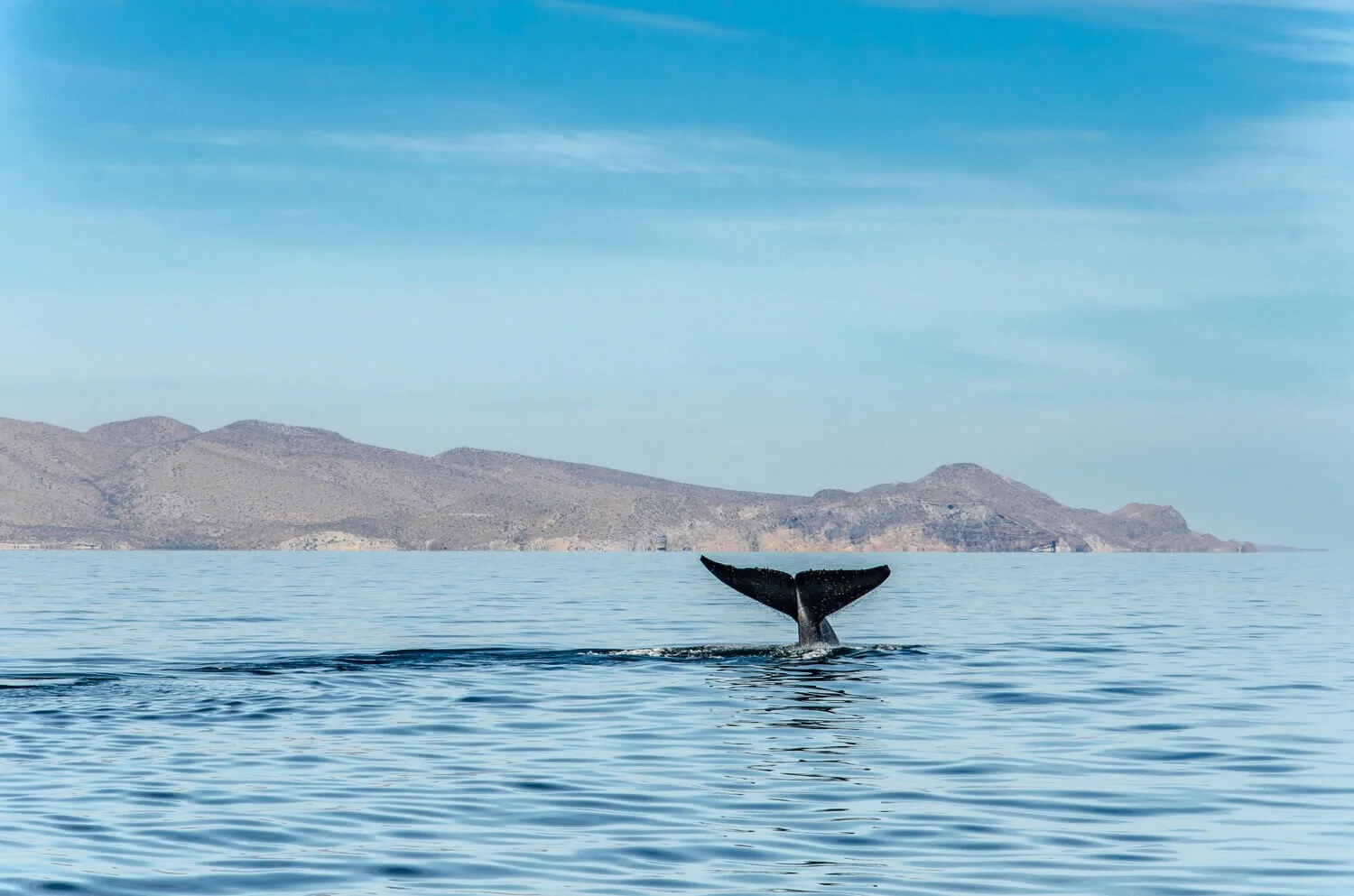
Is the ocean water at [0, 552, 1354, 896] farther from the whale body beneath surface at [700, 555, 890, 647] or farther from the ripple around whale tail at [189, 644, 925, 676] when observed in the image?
the whale body beneath surface at [700, 555, 890, 647]

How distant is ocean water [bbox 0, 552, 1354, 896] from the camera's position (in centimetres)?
1074

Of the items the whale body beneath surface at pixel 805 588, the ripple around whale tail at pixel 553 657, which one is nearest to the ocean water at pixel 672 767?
the ripple around whale tail at pixel 553 657

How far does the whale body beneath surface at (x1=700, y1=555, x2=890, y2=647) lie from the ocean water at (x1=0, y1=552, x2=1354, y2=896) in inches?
25.8

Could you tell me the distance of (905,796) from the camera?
44.0 ft

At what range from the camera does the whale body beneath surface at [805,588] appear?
77.2 feet

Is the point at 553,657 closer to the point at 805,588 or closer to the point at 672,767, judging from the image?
the point at 805,588

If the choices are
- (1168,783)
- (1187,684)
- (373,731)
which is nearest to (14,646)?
(373,731)

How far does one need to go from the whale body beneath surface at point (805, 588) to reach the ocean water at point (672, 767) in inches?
25.8

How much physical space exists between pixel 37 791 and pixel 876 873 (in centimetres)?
706

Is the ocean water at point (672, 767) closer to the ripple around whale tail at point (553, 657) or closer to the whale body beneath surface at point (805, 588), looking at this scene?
the ripple around whale tail at point (553, 657)

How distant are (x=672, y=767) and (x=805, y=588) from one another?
10126 mm

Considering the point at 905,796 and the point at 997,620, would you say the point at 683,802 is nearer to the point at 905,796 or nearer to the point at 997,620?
the point at 905,796

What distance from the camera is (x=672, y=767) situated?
1500 centimetres

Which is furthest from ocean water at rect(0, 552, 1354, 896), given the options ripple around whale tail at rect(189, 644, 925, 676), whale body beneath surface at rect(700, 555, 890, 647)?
whale body beneath surface at rect(700, 555, 890, 647)
